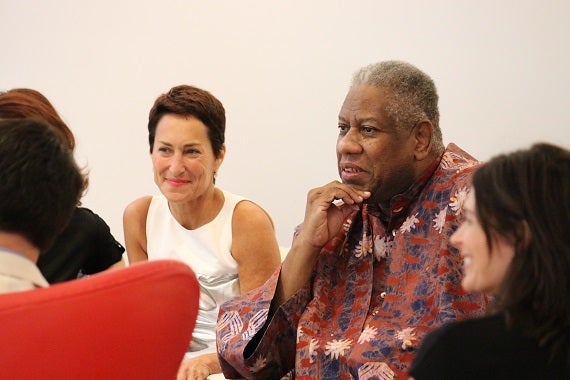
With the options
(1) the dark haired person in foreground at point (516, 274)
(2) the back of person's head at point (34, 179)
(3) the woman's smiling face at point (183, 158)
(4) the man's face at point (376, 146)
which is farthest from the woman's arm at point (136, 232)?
(1) the dark haired person in foreground at point (516, 274)

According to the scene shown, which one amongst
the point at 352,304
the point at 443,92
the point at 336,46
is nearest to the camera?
the point at 352,304

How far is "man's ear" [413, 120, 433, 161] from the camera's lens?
2191mm

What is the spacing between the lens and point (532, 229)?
1276 mm

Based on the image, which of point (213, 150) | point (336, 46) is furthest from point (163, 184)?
point (336, 46)

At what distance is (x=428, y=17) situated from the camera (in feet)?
10.9

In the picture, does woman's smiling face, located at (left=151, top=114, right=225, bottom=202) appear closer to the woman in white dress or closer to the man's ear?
the woman in white dress

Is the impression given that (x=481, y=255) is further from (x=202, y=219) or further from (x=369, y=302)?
(x=202, y=219)

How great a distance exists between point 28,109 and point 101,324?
4.10 feet

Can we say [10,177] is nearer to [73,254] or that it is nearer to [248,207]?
[73,254]

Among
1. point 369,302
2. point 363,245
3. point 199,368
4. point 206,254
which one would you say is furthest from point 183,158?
point 369,302

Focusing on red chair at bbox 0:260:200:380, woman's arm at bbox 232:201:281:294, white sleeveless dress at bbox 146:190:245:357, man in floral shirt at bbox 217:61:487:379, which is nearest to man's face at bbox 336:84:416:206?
man in floral shirt at bbox 217:61:487:379

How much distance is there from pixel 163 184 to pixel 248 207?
0.93 feet

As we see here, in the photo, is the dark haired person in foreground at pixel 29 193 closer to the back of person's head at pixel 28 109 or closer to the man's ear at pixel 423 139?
the back of person's head at pixel 28 109

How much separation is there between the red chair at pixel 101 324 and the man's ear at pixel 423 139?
1.01 meters
